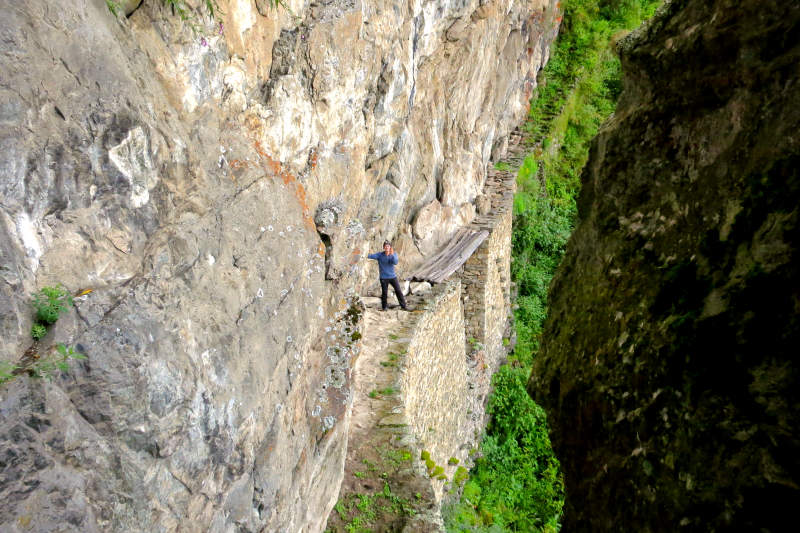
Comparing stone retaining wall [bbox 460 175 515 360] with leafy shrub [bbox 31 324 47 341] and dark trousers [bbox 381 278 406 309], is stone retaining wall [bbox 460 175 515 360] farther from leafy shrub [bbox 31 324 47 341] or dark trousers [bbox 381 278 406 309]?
leafy shrub [bbox 31 324 47 341]

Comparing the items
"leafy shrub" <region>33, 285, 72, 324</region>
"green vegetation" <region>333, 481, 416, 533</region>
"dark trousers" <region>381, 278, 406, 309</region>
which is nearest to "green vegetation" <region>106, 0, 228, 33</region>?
"leafy shrub" <region>33, 285, 72, 324</region>

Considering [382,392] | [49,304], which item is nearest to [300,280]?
[49,304]

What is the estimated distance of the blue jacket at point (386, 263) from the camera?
25.6ft

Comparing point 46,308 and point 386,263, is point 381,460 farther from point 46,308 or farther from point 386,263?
point 46,308

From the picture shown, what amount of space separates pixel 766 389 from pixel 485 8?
11.5 meters

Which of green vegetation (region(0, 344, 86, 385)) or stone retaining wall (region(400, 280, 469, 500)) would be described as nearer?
green vegetation (region(0, 344, 86, 385))

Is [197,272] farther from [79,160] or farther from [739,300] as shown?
[739,300]

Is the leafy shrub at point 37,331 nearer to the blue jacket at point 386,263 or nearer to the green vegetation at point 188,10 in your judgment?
the green vegetation at point 188,10

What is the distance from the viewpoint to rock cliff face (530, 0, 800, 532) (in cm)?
136

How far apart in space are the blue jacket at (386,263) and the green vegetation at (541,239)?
3918 millimetres

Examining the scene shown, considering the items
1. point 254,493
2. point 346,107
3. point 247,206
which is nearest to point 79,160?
point 247,206

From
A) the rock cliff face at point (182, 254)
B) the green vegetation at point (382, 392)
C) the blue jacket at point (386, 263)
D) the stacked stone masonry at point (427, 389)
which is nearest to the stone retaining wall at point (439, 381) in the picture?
the stacked stone masonry at point (427, 389)

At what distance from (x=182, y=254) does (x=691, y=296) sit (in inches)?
117

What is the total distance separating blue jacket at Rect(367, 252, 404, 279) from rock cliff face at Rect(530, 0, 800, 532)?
5053mm
